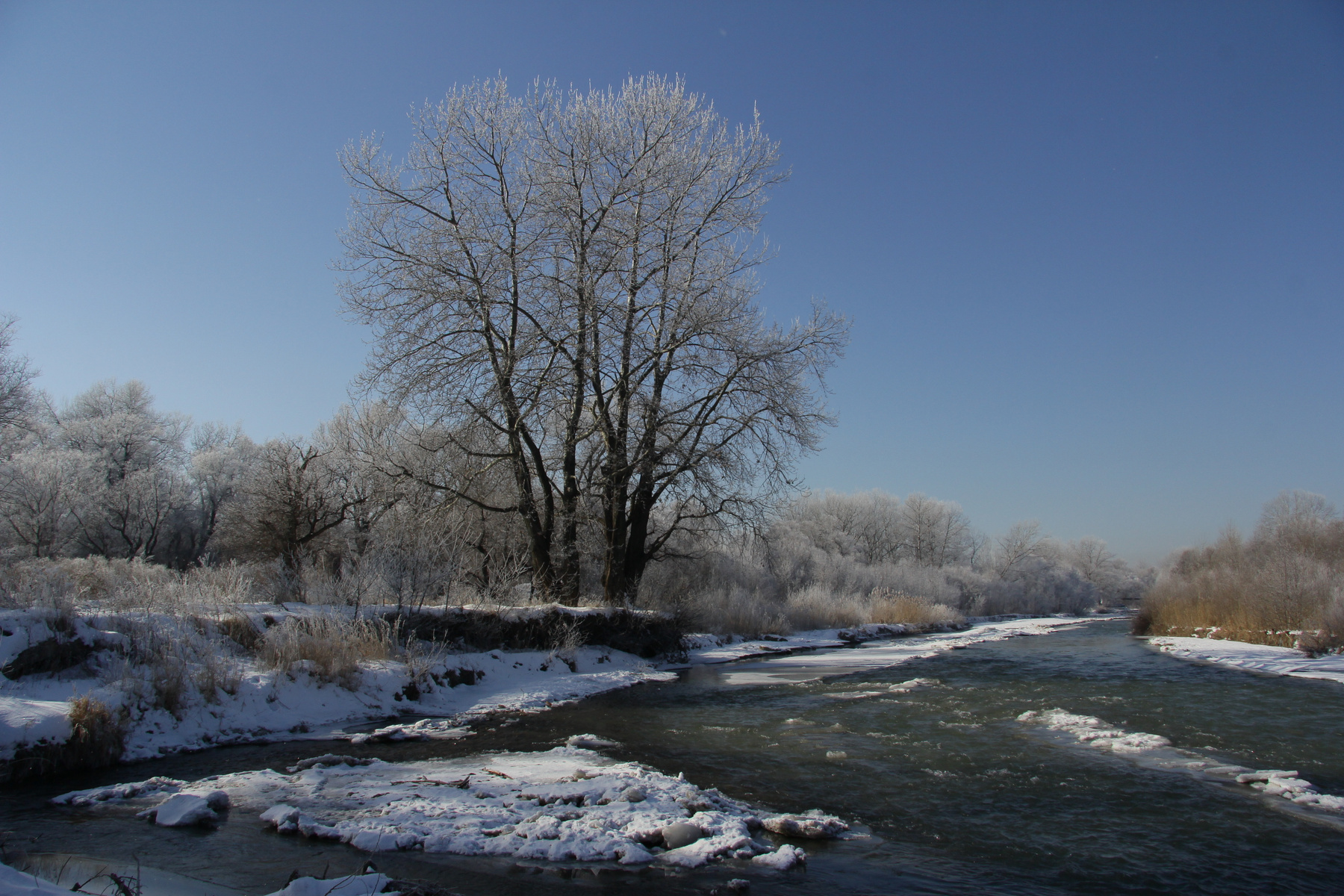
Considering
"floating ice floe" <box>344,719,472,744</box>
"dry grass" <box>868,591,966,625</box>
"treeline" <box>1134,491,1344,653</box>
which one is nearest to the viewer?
"floating ice floe" <box>344,719,472,744</box>

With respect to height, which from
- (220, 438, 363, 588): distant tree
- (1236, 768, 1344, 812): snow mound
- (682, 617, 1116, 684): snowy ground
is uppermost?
(220, 438, 363, 588): distant tree

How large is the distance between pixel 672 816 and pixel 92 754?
5.83m

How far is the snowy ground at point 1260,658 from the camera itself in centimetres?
1323

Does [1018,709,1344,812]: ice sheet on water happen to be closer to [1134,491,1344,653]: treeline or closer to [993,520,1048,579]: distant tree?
[1134,491,1344,653]: treeline

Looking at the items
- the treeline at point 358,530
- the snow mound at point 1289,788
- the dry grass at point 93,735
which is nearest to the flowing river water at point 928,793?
the snow mound at point 1289,788

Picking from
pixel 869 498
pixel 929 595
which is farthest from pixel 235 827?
pixel 869 498

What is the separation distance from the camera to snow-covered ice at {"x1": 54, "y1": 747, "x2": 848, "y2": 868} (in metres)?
4.92

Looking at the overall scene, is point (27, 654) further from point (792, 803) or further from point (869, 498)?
point (869, 498)

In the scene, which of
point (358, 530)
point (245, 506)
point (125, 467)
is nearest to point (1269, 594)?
point (358, 530)

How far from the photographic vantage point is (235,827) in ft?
17.4

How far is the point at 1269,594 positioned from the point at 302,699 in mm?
22889

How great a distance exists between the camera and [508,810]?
5555 mm

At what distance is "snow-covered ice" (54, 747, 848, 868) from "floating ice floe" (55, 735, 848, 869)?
10 mm

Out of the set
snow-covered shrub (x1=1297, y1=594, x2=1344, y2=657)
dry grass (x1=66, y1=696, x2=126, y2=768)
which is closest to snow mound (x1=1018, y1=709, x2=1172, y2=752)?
snow-covered shrub (x1=1297, y1=594, x2=1344, y2=657)
